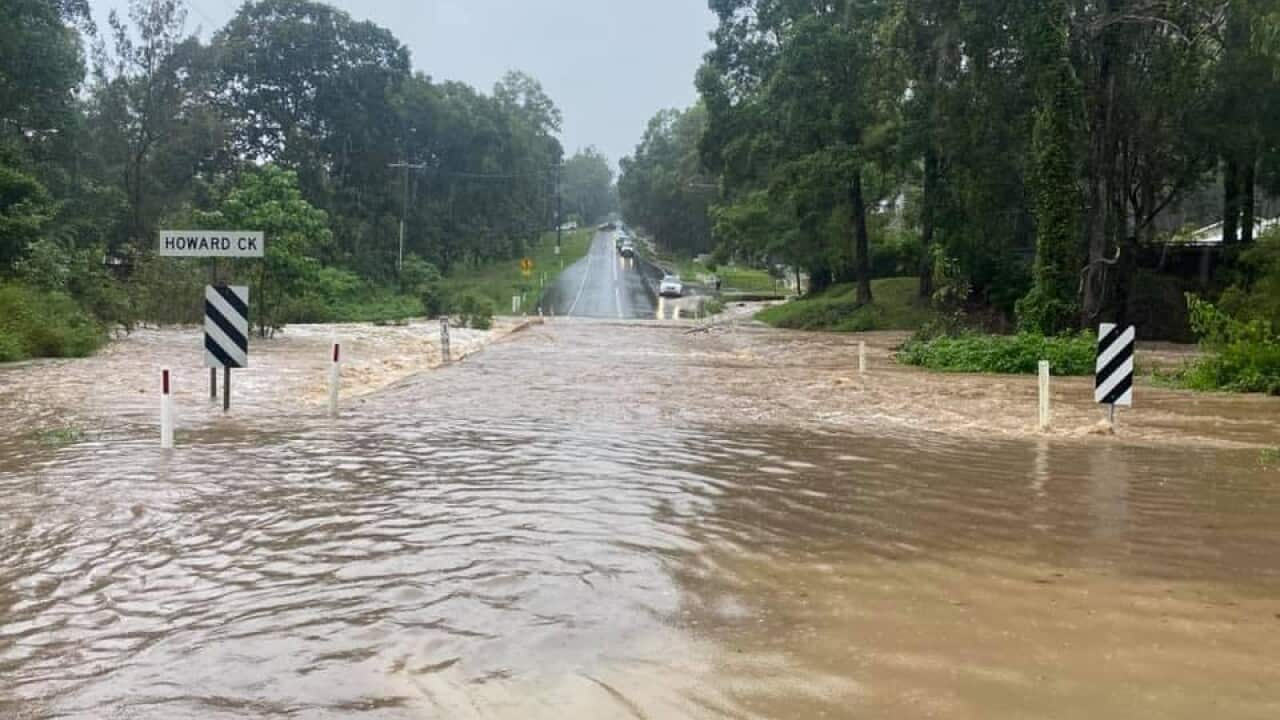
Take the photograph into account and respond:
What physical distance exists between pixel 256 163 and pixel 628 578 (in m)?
75.6

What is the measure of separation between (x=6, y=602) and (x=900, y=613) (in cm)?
478

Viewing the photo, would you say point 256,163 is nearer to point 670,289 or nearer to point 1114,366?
point 670,289

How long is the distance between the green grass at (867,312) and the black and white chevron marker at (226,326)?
119 ft

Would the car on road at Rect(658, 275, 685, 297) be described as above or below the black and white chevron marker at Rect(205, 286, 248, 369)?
above

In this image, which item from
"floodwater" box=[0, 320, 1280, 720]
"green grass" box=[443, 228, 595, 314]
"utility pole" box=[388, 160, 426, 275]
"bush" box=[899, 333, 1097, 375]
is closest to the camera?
"floodwater" box=[0, 320, 1280, 720]

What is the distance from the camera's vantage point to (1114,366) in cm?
1315

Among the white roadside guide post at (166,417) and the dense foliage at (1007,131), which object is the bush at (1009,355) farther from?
the white roadside guide post at (166,417)

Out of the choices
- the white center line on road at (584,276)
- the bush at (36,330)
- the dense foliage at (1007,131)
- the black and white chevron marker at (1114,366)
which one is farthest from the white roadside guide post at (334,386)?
the white center line on road at (584,276)

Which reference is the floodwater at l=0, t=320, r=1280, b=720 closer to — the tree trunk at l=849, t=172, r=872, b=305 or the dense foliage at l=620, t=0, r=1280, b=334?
the dense foliage at l=620, t=0, r=1280, b=334

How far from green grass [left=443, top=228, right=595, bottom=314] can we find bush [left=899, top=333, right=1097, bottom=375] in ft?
121

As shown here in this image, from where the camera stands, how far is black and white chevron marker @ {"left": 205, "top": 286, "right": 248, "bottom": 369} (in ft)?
44.0

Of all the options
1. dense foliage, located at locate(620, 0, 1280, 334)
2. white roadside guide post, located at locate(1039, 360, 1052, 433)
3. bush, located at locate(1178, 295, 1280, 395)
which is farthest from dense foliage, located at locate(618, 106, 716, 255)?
white roadside guide post, located at locate(1039, 360, 1052, 433)

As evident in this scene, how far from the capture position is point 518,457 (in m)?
10.6

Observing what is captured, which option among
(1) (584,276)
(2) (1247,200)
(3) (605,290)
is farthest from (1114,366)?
(1) (584,276)
